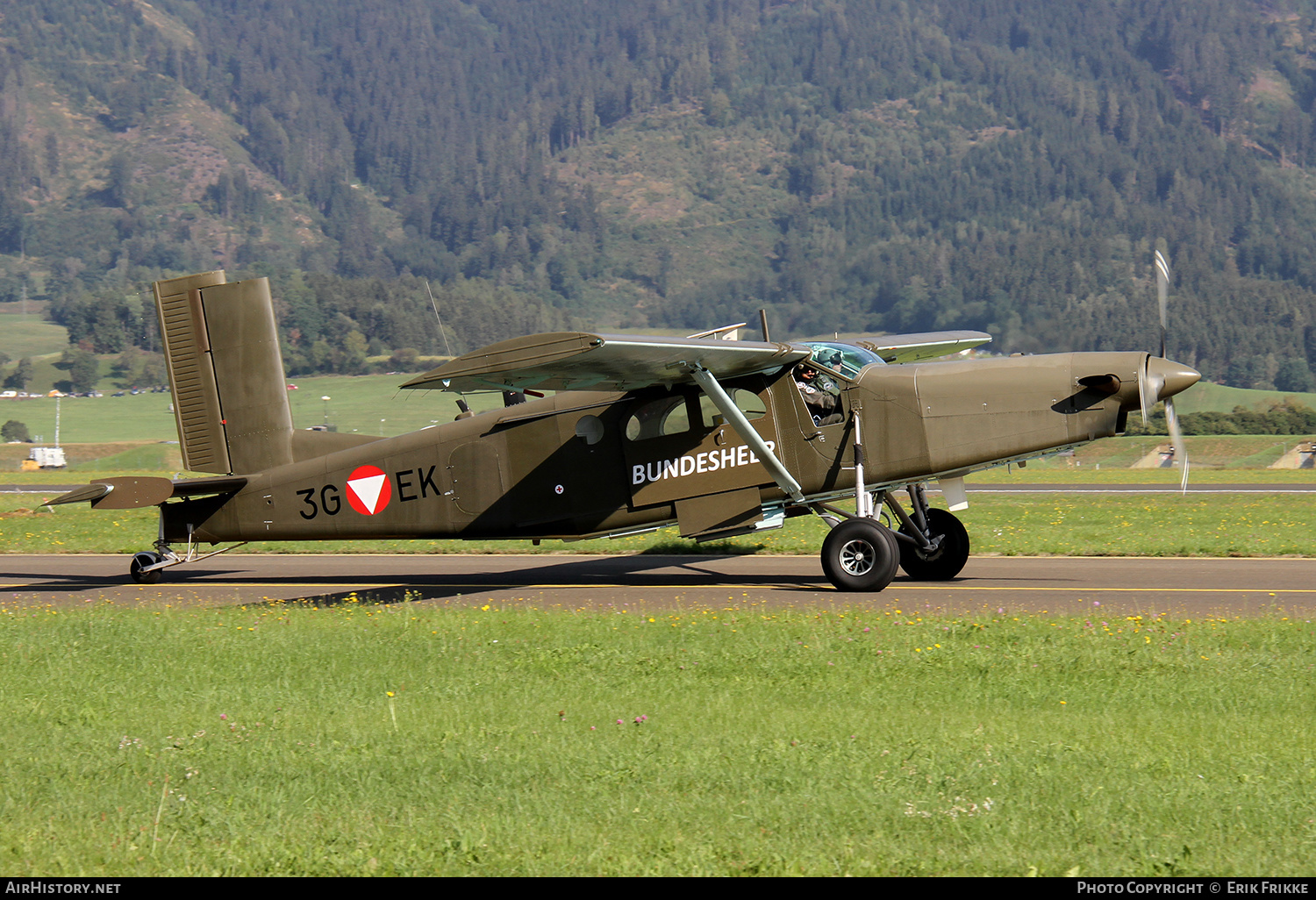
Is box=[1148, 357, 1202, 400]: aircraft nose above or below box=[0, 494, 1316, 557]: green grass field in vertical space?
above

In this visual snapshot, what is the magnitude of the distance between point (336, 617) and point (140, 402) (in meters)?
118

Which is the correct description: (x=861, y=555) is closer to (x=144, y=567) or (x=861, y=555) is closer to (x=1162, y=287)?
(x=1162, y=287)

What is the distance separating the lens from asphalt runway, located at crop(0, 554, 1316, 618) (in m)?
A: 13.6

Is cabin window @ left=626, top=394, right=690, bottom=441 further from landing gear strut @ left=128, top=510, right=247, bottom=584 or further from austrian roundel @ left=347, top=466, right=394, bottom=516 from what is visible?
landing gear strut @ left=128, top=510, right=247, bottom=584

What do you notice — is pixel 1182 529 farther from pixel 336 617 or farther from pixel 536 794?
pixel 536 794

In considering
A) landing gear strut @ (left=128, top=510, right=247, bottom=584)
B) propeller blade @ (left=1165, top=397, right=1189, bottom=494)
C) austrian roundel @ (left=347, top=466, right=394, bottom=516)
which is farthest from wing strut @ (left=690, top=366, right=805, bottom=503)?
landing gear strut @ (left=128, top=510, right=247, bottom=584)

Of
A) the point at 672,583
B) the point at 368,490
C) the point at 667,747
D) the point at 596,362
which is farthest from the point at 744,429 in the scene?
the point at 667,747

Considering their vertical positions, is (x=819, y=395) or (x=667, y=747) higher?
(x=819, y=395)

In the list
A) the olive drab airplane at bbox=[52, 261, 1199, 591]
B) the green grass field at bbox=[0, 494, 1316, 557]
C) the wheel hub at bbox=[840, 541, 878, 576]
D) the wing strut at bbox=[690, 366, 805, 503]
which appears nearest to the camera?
the olive drab airplane at bbox=[52, 261, 1199, 591]

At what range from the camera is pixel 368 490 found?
16.1 metres

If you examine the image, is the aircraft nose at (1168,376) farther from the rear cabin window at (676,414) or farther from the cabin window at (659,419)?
the cabin window at (659,419)

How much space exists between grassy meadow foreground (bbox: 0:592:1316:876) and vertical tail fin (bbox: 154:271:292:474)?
522 cm

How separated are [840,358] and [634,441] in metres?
2.69

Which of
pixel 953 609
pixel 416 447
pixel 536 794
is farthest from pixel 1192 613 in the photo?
pixel 416 447
